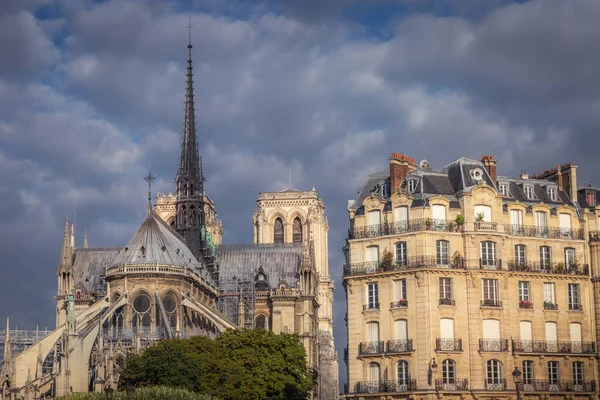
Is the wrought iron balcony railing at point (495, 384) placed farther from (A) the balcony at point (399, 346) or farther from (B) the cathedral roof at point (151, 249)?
(B) the cathedral roof at point (151, 249)

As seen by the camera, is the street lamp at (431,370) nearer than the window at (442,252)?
Yes

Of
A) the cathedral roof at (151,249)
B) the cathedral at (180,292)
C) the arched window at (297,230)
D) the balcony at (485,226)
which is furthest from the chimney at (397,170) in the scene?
the arched window at (297,230)

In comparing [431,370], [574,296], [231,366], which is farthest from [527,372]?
[231,366]

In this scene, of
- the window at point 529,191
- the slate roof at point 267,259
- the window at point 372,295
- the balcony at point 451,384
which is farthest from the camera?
the slate roof at point 267,259

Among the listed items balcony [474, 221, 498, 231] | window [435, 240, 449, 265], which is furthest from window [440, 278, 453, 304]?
balcony [474, 221, 498, 231]

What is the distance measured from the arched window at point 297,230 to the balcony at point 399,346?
65053 millimetres

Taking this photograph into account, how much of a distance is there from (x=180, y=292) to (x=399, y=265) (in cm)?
3096

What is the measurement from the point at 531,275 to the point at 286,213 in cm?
6487

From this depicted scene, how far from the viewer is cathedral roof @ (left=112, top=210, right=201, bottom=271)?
85688 millimetres

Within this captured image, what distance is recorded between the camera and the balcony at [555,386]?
57188mm

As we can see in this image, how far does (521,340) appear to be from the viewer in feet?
190

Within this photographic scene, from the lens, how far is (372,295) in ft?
193

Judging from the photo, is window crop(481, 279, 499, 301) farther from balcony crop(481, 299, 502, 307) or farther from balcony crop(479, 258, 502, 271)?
balcony crop(479, 258, 502, 271)

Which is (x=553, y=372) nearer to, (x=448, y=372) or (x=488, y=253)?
(x=448, y=372)
